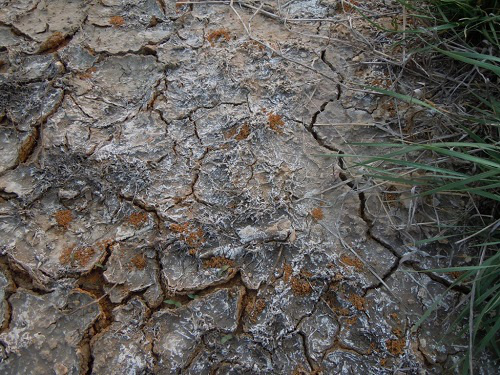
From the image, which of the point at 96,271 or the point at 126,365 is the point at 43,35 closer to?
the point at 96,271

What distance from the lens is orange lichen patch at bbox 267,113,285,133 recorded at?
2031 millimetres

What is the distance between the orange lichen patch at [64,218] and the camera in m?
1.85

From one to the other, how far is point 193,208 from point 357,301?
2.42 ft

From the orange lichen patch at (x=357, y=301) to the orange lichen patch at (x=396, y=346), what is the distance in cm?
14

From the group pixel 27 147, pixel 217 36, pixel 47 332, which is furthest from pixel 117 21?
pixel 47 332

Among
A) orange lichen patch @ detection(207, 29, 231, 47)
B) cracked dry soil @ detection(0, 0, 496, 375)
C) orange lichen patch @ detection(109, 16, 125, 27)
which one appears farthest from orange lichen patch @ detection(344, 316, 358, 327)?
orange lichen patch @ detection(109, 16, 125, 27)

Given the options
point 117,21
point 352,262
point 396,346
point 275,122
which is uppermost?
point 117,21

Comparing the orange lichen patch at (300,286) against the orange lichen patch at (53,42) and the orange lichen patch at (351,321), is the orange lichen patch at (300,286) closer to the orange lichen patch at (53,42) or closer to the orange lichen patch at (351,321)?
the orange lichen patch at (351,321)

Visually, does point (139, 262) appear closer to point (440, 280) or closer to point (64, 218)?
point (64, 218)

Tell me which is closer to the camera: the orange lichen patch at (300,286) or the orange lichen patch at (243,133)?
the orange lichen patch at (300,286)

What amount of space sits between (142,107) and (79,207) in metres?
0.56

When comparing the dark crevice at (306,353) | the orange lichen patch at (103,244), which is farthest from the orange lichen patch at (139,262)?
the dark crevice at (306,353)

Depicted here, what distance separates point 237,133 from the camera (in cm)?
202

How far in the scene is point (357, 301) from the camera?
65.3 inches
